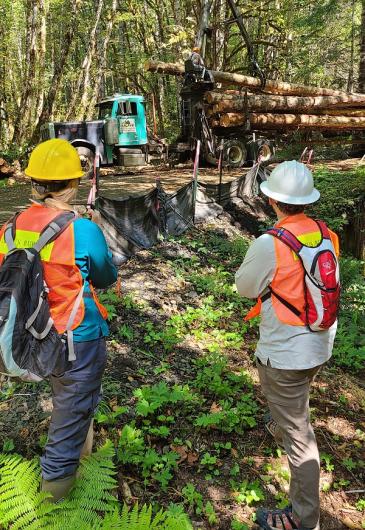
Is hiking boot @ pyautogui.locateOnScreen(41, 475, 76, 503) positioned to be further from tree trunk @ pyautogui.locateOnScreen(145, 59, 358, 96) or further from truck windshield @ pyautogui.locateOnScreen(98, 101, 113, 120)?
truck windshield @ pyautogui.locateOnScreen(98, 101, 113, 120)

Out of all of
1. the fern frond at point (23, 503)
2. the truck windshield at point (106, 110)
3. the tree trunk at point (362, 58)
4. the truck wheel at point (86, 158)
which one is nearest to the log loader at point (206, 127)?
the truck wheel at point (86, 158)

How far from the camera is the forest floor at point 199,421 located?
3.03 metres

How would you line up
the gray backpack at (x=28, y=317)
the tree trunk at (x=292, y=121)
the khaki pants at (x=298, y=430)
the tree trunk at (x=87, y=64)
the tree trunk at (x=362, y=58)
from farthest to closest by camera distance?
the tree trunk at (x=87, y=64) < the tree trunk at (x=362, y=58) < the tree trunk at (x=292, y=121) < the khaki pants at (x=298, y=430) < the gray backpack at (x=28, y=317)

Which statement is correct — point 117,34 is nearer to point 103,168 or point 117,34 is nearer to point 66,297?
point 103,168

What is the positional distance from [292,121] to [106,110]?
6.79 m

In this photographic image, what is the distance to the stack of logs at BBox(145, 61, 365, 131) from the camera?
13.1 meters

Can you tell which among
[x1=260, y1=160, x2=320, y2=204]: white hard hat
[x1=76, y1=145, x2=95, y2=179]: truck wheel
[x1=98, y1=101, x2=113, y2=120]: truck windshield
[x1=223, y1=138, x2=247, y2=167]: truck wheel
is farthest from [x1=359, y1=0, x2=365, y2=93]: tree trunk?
[x1=260, y1=160, x2=320, y2=204]: white hard hat

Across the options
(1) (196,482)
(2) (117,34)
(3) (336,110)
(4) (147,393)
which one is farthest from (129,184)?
(2) (117,34)

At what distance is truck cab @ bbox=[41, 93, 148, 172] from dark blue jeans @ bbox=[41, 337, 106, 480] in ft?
42.8

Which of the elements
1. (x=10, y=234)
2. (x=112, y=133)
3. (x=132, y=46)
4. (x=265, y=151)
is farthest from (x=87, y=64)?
(x=10, y=234)

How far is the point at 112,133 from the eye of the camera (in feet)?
50.1

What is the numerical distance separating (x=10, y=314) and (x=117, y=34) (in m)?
33.3

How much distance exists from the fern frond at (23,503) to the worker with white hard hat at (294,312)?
4.27 feet

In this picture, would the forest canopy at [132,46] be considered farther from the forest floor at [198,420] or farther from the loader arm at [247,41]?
the forest floor at [198,420]
